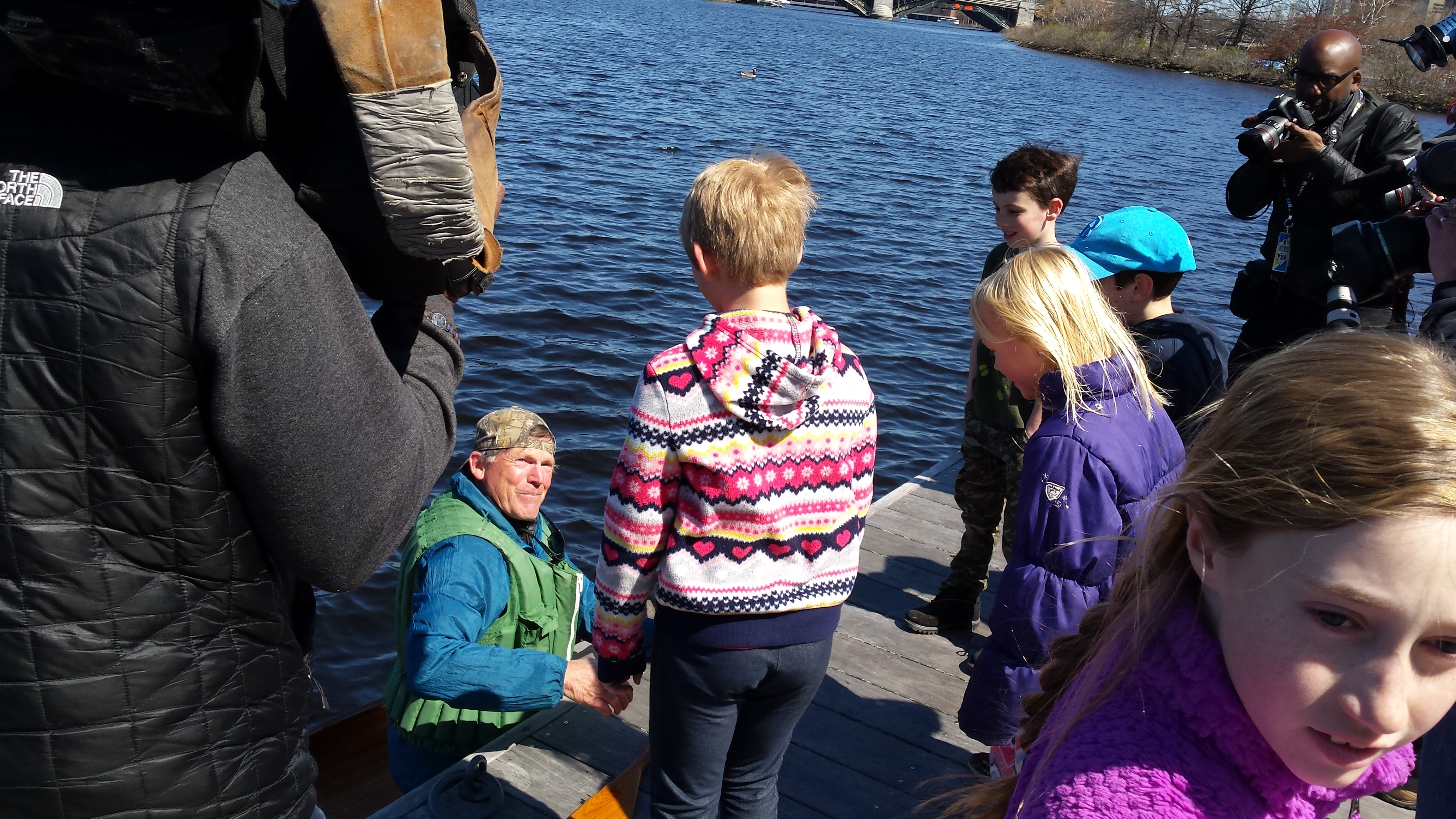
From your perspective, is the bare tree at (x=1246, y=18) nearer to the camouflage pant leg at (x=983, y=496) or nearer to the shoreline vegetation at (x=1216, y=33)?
the shoreline vegetation at (x=1216, y=33)

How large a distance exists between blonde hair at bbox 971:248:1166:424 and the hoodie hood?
63cm

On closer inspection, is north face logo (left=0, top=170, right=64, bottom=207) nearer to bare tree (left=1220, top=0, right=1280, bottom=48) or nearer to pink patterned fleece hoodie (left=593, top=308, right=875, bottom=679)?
pink patterned fleece hoodie (left=593, top=308, right=875, bottom=679)

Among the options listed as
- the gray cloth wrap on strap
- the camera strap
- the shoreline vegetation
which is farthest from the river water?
the shoreline vegetation

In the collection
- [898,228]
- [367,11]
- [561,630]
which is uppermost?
[367,11]

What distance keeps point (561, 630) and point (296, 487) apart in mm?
1994

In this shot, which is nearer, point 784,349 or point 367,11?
point 367,11

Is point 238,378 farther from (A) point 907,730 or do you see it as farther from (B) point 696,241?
(A) point 907,730

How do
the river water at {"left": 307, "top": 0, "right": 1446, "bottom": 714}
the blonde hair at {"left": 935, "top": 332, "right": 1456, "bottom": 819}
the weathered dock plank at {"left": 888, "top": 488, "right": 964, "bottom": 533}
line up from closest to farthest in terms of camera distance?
the blonde hair at {"left": 935, "top": 332, "right": 1456, "bottom": 819} → the weathered dock plank at {"left": 888, "top": 488, "right": 964, "bottom": 533} → the river water at {"left": 307, "top": 0, "right": 1446, "bottom": 714}

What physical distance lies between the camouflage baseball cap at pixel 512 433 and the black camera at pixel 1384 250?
95.1 inches

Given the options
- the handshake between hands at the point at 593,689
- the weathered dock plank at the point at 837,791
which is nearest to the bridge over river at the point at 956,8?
the weathered dock plank at the point at 837,791

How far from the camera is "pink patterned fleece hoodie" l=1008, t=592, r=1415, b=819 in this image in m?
1.13

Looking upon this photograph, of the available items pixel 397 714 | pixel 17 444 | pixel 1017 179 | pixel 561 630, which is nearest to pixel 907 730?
pixel 561 630

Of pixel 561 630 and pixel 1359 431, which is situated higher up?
pixel 1359 431

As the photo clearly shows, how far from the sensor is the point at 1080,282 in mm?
2646
